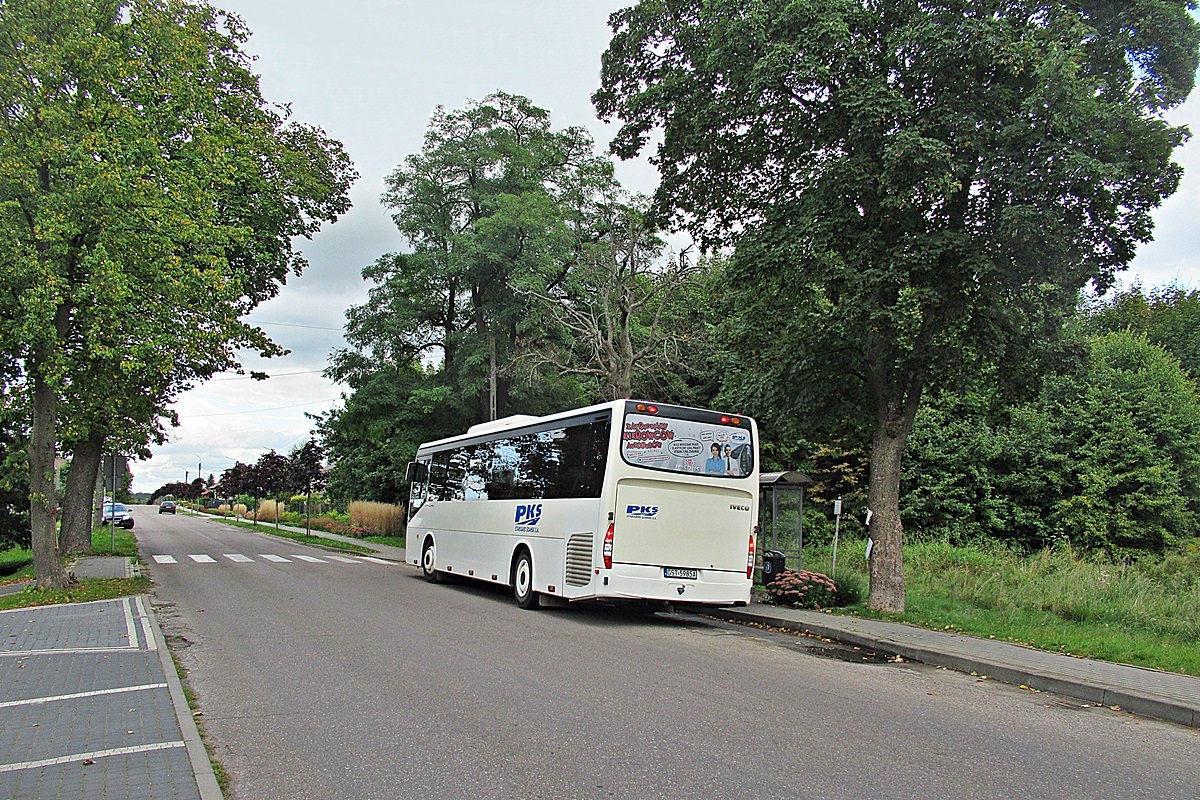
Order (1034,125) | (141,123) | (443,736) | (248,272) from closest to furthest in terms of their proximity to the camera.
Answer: (443,736), (1034,125), (141,123), (248,272)

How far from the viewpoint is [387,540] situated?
36.1 metres

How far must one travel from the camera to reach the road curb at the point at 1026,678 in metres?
7.83

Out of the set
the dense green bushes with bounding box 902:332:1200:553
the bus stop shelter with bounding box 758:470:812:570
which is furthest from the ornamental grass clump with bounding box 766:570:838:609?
the dense green bushes with bounding box 902:332:1200:553

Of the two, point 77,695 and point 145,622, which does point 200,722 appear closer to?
point 77,695

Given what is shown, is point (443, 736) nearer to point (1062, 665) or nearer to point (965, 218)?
point (1062, 665)

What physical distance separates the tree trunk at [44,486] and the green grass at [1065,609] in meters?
14.0

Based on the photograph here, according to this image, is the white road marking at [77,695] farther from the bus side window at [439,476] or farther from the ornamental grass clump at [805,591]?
the bus side window at [439,476]

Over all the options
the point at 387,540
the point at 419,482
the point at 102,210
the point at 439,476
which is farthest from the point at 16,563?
the point at 102,210

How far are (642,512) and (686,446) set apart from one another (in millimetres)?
1271

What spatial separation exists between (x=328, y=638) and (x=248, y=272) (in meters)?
14.6

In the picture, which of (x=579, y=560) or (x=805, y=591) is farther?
(x=805, y=591)

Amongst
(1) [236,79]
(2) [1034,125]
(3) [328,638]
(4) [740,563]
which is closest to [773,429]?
(4) [740,563]

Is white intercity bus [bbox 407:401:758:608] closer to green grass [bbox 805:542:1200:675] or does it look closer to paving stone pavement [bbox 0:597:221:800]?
green grass [bbox 805:542:1200:675]

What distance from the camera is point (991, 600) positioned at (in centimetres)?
1512
